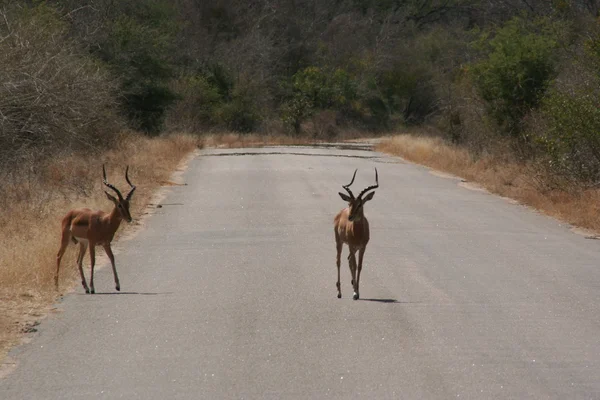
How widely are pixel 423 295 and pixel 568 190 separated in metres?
12.9

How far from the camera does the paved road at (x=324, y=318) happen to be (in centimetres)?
790

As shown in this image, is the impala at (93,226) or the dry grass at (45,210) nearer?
the dry grass at (45,210)

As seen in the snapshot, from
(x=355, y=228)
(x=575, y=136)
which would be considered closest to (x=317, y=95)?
(x=575, y=136)

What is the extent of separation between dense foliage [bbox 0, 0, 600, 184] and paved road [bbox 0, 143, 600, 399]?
17.8 feet

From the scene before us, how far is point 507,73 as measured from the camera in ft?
112

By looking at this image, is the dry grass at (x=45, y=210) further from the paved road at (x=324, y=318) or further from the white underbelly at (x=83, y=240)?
the white underbelly at (x=83, y=240)

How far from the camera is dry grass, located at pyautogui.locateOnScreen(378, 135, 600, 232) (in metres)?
21.3

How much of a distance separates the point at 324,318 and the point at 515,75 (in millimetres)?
24928

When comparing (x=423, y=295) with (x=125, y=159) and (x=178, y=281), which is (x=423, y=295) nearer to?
(x=178, y=281)

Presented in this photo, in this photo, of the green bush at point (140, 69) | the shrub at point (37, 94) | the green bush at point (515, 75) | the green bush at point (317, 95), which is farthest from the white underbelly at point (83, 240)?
the green bush at point (317, 95)

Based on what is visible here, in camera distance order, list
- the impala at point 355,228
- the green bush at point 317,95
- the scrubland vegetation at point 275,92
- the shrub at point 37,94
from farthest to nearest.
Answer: the green bush at point 317,95 → the scrubland vegetation at point 275,92 → the shrub at point 37,94 → the impala at point 355,228

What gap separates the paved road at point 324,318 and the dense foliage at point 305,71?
542 cm

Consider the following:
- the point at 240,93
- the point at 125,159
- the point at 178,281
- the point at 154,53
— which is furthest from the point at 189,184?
the point at 240,93

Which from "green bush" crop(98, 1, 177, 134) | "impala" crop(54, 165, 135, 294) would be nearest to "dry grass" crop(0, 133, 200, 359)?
"impala" crop(54, 165, 135, 294)
